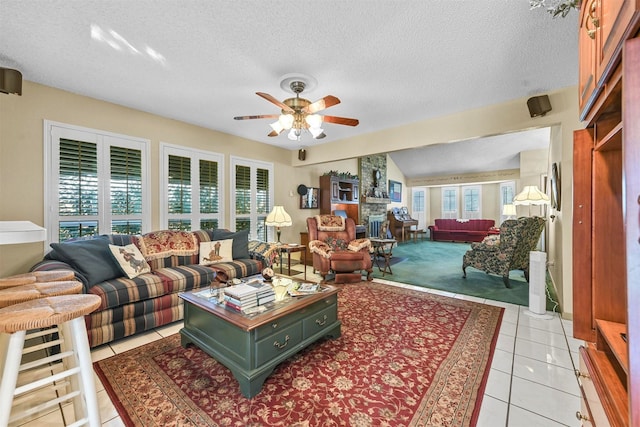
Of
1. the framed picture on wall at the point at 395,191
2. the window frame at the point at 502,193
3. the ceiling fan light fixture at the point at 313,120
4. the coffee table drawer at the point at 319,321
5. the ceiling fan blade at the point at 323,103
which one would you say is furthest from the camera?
the framed picture on wall at the point at 395,191

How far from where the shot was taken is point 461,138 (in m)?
3.48

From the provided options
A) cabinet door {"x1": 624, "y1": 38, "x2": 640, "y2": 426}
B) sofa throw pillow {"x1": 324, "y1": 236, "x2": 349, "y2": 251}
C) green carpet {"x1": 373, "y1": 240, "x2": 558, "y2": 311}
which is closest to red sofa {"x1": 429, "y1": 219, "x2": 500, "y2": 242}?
green carpet {"x1": 373, "y1": 240, "x2": 558, "y2": 311}

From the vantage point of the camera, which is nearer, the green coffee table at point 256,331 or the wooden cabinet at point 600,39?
the wooden cabinet at point 600,39

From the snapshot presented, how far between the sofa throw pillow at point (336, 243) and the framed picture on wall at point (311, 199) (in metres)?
1.42

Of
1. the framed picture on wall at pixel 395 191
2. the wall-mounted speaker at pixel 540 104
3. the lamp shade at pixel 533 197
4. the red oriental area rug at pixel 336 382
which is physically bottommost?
the red oriental area rug at pixel 336 382

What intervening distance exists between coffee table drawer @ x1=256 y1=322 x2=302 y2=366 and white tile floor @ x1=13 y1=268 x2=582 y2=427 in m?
0.79

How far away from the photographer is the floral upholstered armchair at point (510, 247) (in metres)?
3.72

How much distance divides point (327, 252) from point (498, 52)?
3157 mm

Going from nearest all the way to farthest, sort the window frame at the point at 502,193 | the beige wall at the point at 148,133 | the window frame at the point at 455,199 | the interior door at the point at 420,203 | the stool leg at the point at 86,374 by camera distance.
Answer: the stool leg at the point at 86,374, the beige wall at the point at 148,133, the window frame at the point at 502,193, the window frame at the point at 455,199, the interior door at the point at 420,203

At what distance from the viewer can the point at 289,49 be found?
2.11 meters

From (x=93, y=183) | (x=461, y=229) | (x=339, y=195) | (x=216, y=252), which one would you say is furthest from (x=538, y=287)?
(x=461, y=229)

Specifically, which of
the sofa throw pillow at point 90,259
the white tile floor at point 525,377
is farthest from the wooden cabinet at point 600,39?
the sofa throw pillow at point 90,259

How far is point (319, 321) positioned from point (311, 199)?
13.1 ft

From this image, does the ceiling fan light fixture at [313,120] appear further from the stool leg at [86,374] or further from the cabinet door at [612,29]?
the stool leg at [86,374]
